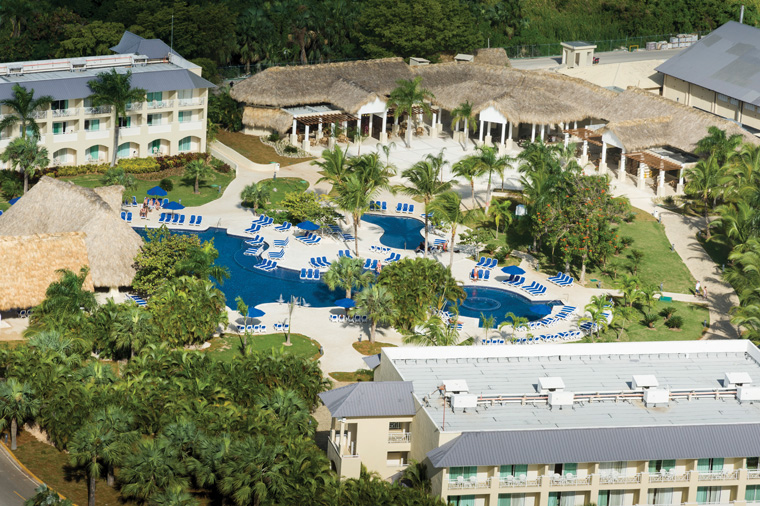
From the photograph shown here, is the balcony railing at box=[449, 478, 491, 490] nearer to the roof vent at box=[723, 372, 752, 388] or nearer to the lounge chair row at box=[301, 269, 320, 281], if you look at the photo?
the roof vent at box=[723, 372, 752, 388]

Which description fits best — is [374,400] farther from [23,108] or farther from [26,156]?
[23,108]

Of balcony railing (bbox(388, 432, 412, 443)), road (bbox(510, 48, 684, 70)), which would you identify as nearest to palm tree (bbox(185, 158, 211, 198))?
road (bbox(510, 48, 684, 70))

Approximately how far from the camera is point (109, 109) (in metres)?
81.5

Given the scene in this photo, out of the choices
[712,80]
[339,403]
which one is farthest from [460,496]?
[712,80]

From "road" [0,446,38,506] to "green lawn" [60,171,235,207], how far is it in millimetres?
30900

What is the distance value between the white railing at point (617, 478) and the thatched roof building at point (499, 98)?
4255 centimetres

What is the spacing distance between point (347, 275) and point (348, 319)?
226 cm

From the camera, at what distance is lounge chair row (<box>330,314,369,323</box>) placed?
63.6 metres

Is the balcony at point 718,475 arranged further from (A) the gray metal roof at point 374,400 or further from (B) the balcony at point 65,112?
(B) the balcony at point 65,112

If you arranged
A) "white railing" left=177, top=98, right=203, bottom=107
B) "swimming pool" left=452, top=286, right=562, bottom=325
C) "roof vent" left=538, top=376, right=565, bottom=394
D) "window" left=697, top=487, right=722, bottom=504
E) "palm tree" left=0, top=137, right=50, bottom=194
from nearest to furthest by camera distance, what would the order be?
"window" left=697, top=487, right=722, bottom=504
"roof vent" left=538, top=376, right=565, bottom=394
"swimming pool" left=452, top=286, right=562, bottom=325
"palm tree" left=0, top=137, right=50, bottom=194
"white railing" left=177, top=98, right=203, bottom=107

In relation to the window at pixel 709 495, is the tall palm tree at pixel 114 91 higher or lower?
higher

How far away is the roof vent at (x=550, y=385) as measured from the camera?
47.0m

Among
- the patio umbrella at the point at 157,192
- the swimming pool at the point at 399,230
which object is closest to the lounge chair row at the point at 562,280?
the swimming pool at the point at 399,230

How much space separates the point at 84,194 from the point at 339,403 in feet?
88.0
